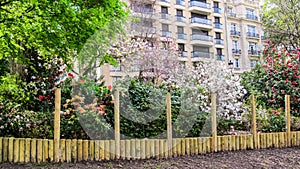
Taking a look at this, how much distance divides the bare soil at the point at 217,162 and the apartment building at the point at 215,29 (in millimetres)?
17154

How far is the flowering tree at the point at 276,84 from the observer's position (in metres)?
8.45

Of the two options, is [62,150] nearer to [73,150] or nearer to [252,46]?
[73,150]

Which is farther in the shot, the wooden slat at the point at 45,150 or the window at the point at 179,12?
the window at the point at 179,12

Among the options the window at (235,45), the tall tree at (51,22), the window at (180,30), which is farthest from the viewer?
the window at (235,45)

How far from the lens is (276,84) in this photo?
8.61 meters

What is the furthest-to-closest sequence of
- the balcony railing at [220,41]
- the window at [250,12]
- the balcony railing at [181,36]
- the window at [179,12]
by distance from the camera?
the window at [250,12] < the balcony railing at [220,41] < the window at [179,12] < the balcony railing at [181,36]

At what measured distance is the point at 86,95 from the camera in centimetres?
504

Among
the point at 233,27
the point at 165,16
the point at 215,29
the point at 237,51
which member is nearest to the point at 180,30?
the point at 165,16

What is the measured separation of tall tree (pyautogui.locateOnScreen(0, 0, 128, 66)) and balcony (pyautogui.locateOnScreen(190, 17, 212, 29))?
22105 mm

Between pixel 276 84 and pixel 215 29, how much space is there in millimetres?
21078

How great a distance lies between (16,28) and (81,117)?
2238 mm

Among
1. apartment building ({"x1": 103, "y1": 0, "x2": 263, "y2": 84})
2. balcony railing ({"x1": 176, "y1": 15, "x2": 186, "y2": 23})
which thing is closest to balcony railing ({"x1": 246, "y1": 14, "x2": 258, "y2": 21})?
apartment building ({"x1": 103, "y1": 0, "x2": 263, "y2": 84})

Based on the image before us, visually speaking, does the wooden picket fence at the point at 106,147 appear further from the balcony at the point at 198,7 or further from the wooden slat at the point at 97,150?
the balcony at the point at 198,7

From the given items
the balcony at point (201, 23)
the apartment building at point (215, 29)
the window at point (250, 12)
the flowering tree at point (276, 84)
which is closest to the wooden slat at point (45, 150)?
the flowering tree at point (276, 84)
